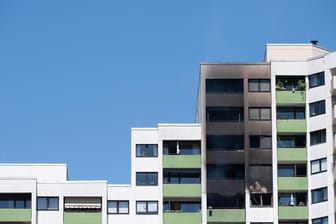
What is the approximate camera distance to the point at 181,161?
166 meters

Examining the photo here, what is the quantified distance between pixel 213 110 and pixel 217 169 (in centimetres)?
646

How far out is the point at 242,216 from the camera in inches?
6476

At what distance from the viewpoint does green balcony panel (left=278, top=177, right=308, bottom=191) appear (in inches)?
6491

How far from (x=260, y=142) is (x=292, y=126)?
3.92 metres

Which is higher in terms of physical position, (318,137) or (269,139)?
(318,137)

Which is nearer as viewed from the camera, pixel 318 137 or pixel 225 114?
pixel 318 137

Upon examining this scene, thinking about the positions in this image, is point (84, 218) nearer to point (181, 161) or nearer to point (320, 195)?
point (181, 161)

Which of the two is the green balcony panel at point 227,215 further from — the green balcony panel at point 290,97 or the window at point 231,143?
the green balcony panel at point 290,97

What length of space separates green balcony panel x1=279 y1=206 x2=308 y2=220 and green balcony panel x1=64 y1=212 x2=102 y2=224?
64.1ft

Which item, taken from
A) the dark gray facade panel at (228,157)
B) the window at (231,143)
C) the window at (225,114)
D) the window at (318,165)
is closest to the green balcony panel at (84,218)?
the dark gray facade panel at (228,157)

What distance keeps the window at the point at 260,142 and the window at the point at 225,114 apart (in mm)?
2498

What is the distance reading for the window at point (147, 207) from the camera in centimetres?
16475

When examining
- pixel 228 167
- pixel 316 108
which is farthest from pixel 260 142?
pixel 316 108

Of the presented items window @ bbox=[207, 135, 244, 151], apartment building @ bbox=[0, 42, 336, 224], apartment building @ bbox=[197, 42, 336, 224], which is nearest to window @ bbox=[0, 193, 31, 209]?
apartment building @ bbox=[0, 42, 336, 224]
